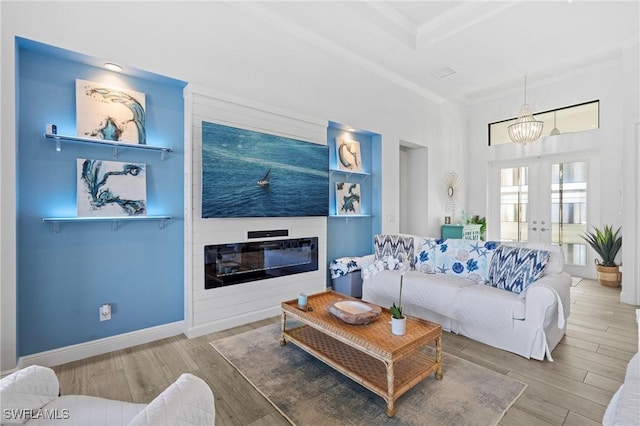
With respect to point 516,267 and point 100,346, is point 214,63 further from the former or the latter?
point 516,267

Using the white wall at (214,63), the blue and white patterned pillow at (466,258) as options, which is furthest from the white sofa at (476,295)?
the white wall at (214,63)

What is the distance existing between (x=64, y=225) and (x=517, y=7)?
16.6ft

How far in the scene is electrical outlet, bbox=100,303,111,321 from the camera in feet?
8.78

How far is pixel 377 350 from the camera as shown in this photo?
1922mm

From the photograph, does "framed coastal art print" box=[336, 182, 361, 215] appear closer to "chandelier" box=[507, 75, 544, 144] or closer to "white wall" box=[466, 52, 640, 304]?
"chandelier" box=[507, 75, 544, 144]

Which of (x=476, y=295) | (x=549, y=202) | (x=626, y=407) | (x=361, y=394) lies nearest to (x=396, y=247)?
(x=476, y=295)

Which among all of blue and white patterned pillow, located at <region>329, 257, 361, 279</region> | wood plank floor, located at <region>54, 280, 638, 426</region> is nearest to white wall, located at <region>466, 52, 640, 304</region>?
wood plank floor, located at <region>54, 280, 638, 426</region>

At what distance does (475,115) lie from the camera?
6793 mm

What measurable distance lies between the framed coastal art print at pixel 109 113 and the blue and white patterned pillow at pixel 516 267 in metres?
3.64

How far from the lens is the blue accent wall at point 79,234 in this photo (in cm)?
239

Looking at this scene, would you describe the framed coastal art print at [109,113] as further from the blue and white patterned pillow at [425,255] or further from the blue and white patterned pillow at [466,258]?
the blue and white patterned pillow at [466,258]

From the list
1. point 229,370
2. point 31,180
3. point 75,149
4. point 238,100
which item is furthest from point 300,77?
point 229,370

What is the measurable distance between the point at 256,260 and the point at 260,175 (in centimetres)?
97

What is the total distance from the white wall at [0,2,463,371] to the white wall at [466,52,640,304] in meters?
2.14
